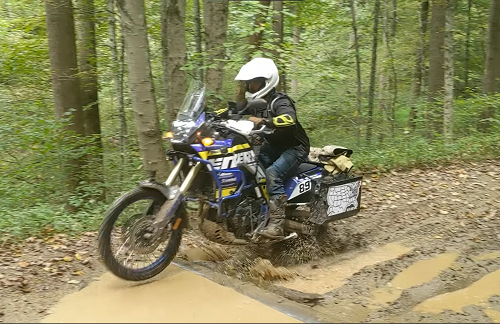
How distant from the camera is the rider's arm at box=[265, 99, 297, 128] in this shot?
5.06 meters

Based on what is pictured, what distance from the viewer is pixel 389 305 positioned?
4.35 m

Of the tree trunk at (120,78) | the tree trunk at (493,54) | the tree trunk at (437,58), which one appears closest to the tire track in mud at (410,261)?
the tree trunk at (437,58)

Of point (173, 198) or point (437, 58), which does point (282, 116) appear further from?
point (437, 58)

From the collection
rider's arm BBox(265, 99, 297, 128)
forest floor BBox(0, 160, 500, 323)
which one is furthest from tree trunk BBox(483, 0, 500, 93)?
rider's arm BBox(265, 99, 297, 128)

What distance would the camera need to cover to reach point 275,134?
557cm

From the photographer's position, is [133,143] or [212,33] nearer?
[212,33]

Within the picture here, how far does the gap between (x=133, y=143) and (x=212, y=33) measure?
15.0ft

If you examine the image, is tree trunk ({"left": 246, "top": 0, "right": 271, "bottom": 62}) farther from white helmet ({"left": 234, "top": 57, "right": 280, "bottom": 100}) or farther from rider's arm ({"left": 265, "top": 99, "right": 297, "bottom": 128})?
rider's arm ({"left": 265, "top": 99, "right": 297, "bottom": 128})

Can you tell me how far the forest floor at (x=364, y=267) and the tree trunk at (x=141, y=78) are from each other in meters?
1.55

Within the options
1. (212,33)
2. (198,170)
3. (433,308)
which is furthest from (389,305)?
(212,33)

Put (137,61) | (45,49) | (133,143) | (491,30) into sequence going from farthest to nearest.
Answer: (491,30) < (133,143) < (45,49) < (137,61)

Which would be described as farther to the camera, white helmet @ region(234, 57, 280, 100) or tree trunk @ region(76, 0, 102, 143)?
tree trunk @ region(76, 0, 102, 143)

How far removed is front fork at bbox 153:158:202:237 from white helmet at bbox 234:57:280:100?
1.18m

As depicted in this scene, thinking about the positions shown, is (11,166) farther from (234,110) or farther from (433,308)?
(433,308)
